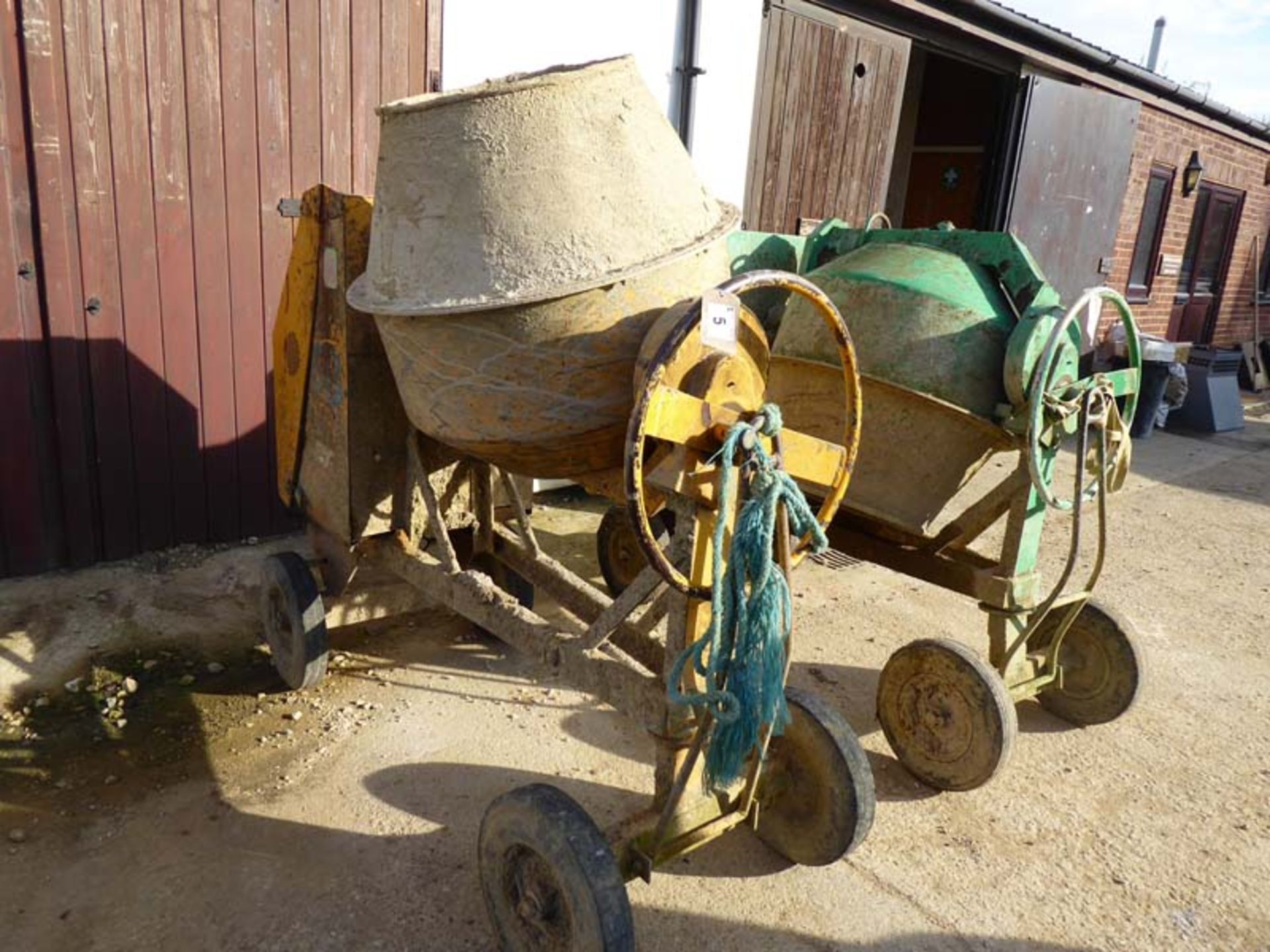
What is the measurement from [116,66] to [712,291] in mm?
3227

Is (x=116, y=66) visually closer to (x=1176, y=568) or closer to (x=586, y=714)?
(x=586, y=714)

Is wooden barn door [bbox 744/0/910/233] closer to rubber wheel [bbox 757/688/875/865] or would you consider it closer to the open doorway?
the open doorway

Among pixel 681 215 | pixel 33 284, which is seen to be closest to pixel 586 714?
pixel 681 215

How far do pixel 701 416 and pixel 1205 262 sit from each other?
14.6m

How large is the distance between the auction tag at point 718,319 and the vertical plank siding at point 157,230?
10.4 feet

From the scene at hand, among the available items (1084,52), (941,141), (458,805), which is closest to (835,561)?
(458,805)

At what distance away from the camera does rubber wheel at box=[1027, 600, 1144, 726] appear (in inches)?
136

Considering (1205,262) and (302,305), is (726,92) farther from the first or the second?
(1205,262)

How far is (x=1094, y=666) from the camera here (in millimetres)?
3549

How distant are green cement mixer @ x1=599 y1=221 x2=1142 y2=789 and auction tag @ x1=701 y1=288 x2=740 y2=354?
1.23m

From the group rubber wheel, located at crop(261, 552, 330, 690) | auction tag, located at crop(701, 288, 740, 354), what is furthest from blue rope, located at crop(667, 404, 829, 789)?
rubber wheel, located at crop(261, 552, 330, 690)

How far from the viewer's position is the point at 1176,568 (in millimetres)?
5496

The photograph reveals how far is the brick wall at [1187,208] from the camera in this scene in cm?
1072

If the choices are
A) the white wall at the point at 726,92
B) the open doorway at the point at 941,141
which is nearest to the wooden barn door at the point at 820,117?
the white wall at the point at 726,92
